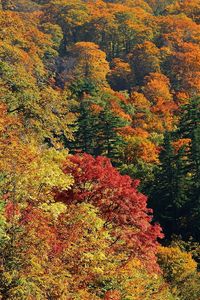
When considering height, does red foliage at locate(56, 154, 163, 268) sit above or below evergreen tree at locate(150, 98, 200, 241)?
above

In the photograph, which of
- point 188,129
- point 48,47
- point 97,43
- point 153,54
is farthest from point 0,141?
point 97,43

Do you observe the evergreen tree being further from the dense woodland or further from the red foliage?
the red foliage

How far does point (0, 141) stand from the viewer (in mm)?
14844

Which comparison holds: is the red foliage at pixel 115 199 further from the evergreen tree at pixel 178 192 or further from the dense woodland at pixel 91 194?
the evergreen tree at pixel 178 192

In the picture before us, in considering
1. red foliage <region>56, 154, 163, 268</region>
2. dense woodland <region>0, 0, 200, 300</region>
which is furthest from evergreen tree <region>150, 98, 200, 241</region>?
red foliage <region>56, 154, 163, 268</region>

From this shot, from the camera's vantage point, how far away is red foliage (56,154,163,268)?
2000cm

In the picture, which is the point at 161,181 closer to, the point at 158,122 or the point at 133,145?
the point at 133,145

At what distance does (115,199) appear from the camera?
21141 millimetres

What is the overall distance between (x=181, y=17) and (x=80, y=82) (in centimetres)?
3978

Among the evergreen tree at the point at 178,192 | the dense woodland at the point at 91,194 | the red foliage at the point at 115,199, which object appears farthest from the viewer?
the evergreen tree at the point at 178,192

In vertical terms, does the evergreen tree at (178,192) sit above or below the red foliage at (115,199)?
below

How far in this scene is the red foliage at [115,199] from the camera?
65.6 feet

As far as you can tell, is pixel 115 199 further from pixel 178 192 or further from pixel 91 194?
pixel 178 192

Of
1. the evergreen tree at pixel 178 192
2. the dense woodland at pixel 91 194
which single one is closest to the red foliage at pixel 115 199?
the dense woodland at pixel 91 194
